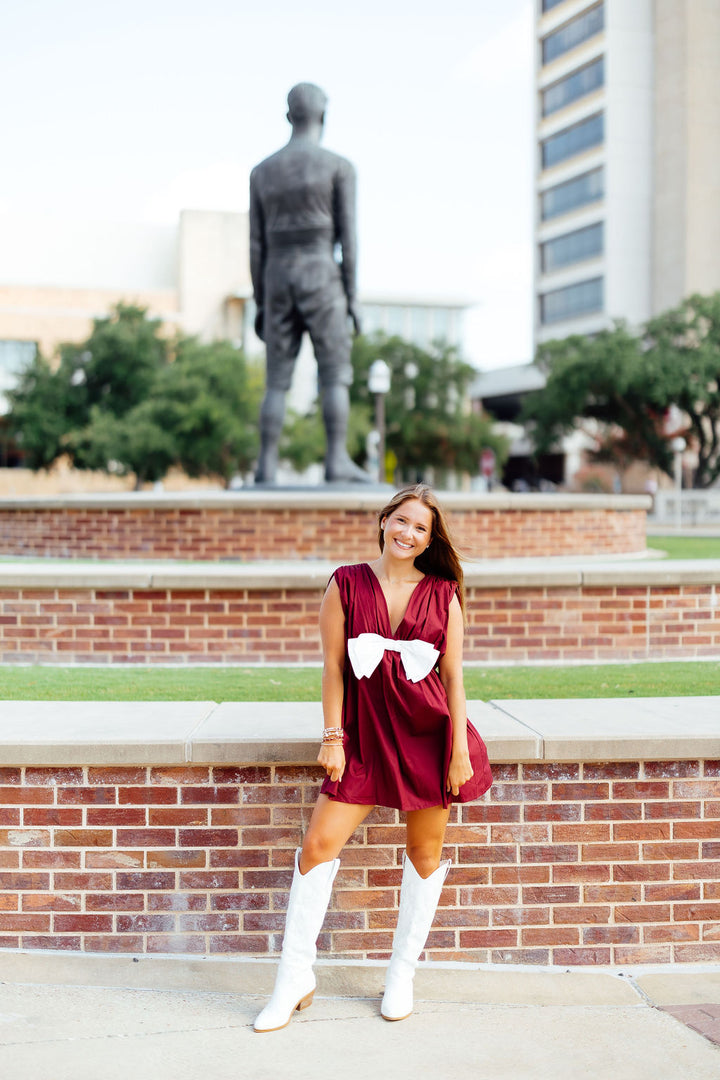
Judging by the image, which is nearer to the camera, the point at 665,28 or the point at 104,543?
the point at 104,543

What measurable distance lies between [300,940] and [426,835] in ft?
1.60

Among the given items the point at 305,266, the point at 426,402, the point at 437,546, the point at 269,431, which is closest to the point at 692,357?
the point at 426,402

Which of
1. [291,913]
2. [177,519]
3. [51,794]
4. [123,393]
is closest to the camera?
[291,913]

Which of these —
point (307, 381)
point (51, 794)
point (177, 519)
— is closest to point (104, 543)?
point (177, 519)

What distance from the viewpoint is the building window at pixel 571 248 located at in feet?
200

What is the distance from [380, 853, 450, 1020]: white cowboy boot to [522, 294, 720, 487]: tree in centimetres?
3952

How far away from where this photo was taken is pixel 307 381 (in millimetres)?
66562

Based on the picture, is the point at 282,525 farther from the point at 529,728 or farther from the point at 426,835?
the point at 426,835

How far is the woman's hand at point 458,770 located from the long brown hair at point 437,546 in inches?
18.9

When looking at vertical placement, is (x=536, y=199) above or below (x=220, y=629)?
above

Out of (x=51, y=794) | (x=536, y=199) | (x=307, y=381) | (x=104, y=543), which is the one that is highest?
(x=536, y=199)

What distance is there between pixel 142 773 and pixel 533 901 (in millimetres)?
1374

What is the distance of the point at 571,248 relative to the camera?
63281mm

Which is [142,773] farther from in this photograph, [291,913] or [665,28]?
[665,28]
